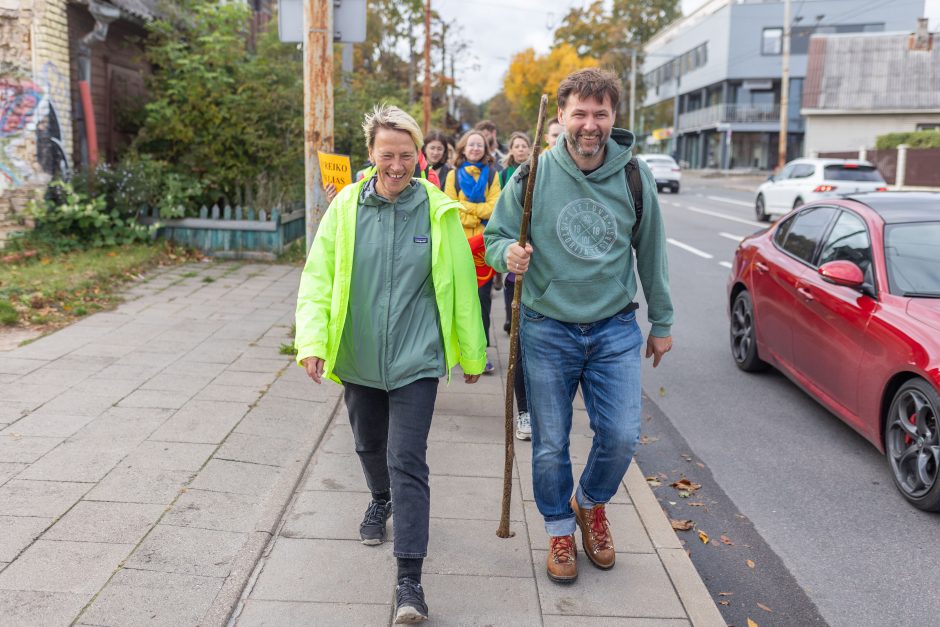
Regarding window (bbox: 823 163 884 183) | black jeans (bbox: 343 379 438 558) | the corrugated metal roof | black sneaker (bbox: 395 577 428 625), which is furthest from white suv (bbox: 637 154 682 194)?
black sneaker (bbox: 395 577 428 625)

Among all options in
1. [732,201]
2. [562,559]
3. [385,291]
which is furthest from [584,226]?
[732,201]

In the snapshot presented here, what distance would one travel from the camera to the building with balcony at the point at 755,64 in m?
54.2

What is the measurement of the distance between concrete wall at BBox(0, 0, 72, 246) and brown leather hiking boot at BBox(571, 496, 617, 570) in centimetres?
908

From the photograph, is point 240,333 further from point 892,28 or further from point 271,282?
point 892,28

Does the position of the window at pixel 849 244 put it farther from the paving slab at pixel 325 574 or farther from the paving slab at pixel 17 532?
the paving slab at pixel 17 532

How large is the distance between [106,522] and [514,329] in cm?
199

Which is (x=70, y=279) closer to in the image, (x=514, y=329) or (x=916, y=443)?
(x=514, y=329)

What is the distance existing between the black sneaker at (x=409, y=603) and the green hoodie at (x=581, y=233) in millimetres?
1156

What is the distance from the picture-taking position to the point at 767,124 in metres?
55.2

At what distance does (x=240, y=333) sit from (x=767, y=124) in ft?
174

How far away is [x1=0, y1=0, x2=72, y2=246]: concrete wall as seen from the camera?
34.1ft

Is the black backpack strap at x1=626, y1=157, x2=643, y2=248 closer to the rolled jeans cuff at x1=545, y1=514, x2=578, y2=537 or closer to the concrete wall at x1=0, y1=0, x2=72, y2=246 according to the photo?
the rolled jeans cuff at x1=545, y1=514, x2=578, y2=537

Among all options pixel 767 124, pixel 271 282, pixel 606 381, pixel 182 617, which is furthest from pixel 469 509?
pixel 767 124

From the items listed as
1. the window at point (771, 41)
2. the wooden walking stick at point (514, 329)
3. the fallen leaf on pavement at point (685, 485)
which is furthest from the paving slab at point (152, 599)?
the window at point (771, 41)
